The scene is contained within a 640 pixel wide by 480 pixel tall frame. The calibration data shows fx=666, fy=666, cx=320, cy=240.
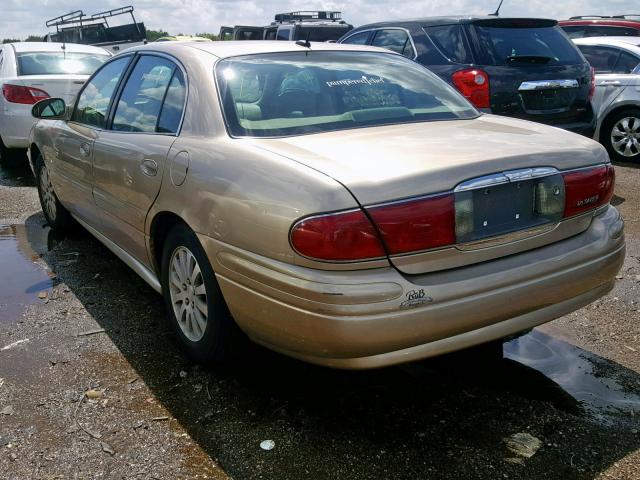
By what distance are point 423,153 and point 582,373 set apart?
1.48 meters

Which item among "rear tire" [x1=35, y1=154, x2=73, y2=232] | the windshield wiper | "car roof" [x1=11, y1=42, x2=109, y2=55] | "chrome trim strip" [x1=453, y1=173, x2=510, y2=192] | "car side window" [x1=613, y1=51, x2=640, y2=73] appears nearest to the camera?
"chrome trim strip" [x1=453, y1=173, x2=510, y2=192]

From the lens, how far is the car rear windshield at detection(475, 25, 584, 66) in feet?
21.2

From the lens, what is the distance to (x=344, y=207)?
237 cm

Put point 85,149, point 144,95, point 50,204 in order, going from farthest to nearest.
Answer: point 50,204
point 85,149
point 144,95

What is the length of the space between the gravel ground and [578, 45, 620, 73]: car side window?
19.3 feet

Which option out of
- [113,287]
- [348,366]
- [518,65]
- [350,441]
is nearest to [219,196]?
[348,366]

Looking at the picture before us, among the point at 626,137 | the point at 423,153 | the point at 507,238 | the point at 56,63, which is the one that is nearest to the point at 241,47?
the point at 423,153

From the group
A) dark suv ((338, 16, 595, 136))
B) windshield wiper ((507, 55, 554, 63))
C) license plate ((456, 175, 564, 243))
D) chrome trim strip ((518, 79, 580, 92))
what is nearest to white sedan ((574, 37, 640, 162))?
dark suv ((338, 16, 595, 136))

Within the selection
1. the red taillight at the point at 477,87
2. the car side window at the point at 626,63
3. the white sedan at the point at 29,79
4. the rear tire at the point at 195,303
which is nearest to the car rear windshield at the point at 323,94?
the rear tire at the point at 195,303

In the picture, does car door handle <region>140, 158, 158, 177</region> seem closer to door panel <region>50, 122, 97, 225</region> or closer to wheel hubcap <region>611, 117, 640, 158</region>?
door panel <region>50, 122, 97, 225</region>

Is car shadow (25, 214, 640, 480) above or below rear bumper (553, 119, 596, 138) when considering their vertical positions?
below

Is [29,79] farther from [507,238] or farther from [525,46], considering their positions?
[507,238]

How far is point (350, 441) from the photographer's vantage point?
2.71m

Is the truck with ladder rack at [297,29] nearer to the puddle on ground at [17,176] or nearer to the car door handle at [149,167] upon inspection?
the puddle on ground at [17,176]
